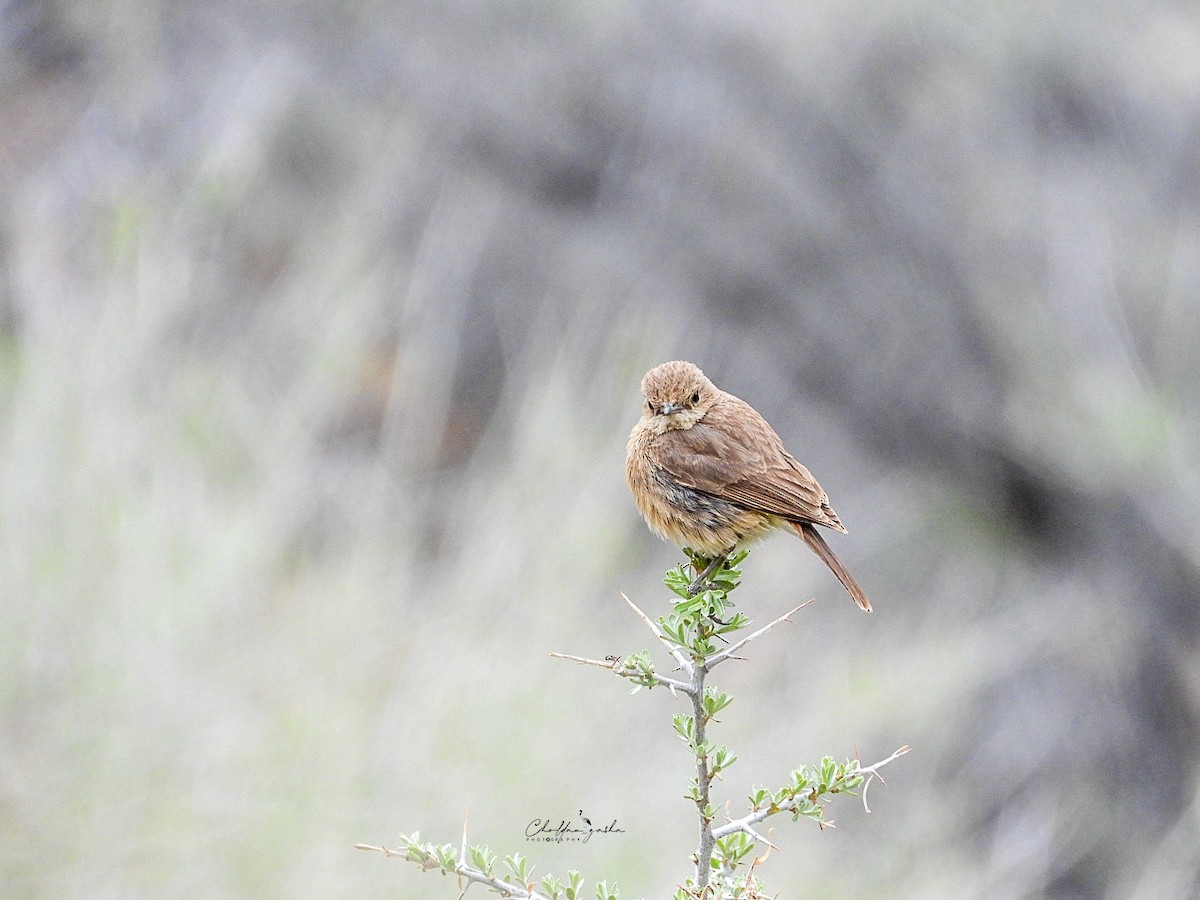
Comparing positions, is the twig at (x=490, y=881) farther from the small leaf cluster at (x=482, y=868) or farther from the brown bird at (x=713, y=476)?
the brown bird at (x=713, y=476)

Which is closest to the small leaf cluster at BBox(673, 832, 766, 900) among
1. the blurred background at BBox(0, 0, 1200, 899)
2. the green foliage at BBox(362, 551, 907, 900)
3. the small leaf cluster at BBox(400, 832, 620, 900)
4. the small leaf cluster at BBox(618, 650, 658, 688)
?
the green foliage at BBox(362, 551, 907, 900)

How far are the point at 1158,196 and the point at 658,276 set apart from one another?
2349 millimetres

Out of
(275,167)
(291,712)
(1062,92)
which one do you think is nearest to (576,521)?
(291,712)

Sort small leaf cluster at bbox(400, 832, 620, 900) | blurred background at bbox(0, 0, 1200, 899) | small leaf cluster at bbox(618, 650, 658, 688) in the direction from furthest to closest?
blurred background at bbox(0, 0, 1200, 899), small leaf cluster at bbox(618, 650, 658, 688), small leaf cluster at bbox(400, 832, 620, 900)

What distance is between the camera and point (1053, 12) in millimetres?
6051

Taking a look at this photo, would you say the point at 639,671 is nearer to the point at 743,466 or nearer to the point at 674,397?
the point at 743,466

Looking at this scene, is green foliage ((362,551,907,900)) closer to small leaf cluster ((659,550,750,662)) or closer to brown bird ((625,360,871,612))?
small leaf cluster ((659,550,750,662))

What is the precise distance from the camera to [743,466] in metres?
2.31

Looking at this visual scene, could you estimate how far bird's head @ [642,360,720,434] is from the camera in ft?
8.04

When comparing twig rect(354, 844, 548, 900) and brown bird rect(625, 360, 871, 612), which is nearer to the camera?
twig rect(354, 844, 548, 900)

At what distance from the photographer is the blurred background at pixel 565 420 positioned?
2.97 m

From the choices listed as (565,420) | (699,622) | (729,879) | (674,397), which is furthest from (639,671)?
(565,420)

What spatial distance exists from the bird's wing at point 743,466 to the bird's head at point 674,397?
0.03 meters

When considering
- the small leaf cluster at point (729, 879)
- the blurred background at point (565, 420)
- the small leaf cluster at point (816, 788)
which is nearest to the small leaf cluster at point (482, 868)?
the small leaf cluster at point (729, 879)
